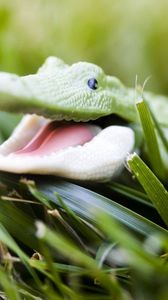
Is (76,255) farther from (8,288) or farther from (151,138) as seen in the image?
(151,138)

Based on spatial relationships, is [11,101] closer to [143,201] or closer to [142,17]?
[143,201]

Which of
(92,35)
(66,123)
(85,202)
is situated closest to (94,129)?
(66,123)

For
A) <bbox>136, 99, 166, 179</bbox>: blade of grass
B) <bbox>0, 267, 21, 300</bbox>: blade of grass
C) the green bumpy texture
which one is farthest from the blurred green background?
<bbox>0, 267, 21, 300</bbox>: blade of grass

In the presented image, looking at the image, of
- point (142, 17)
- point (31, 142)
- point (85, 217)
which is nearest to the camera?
point (85, 217)

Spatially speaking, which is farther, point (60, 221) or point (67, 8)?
point (67, 8)

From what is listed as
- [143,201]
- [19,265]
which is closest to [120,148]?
[143,201]

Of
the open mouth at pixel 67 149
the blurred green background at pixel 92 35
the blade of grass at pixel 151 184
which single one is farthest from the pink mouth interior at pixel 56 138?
the blurred green background at pixel 92 35
